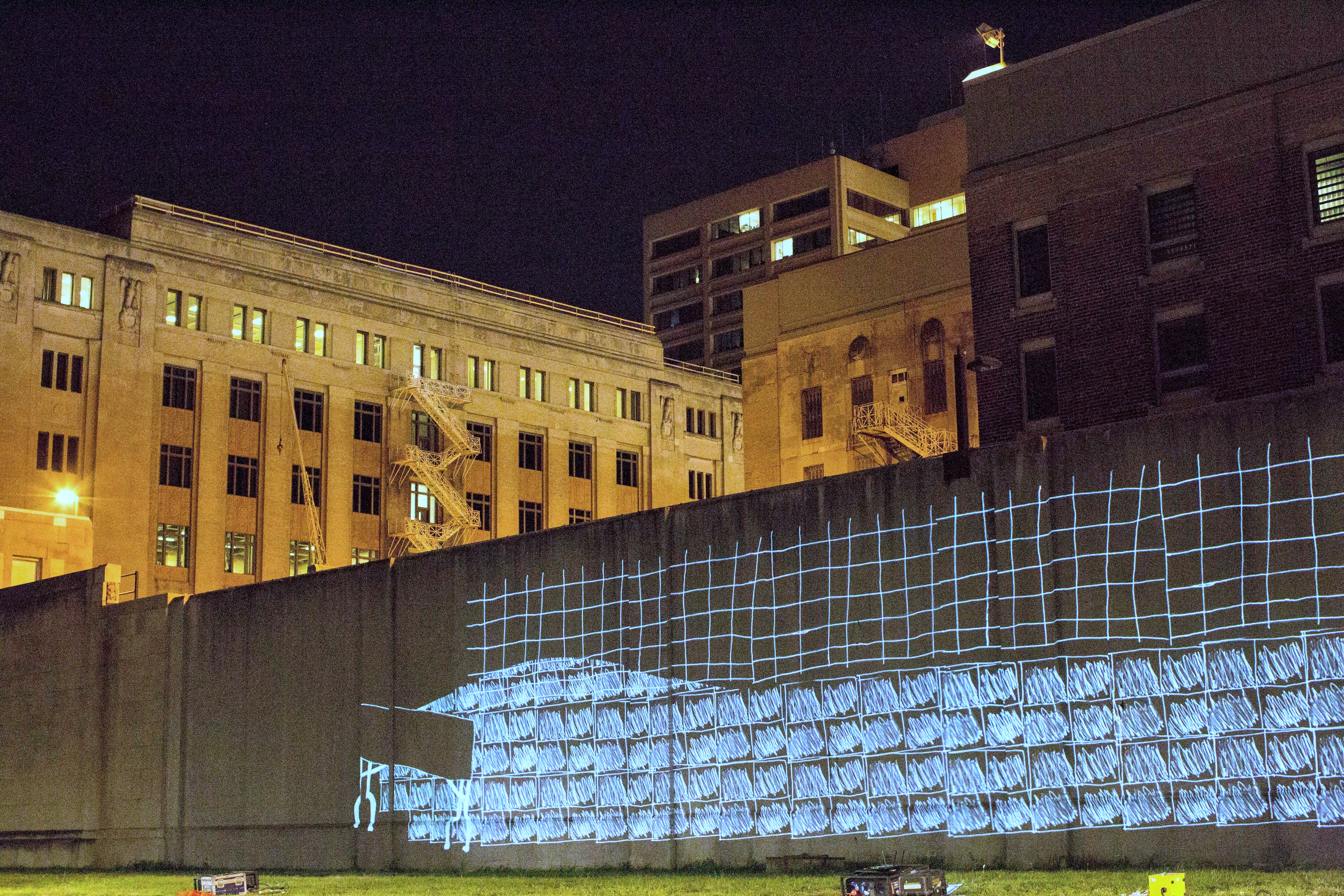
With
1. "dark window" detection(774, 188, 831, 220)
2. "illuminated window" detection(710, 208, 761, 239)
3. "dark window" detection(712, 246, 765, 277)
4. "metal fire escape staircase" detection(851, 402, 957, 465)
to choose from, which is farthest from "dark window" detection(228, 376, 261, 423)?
"illuminated window" detection(710, 208, 761, 239)

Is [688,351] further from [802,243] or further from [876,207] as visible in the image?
[876,207]

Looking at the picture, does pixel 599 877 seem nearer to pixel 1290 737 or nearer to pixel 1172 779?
pixel 1172 779

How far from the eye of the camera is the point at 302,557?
73375 mm

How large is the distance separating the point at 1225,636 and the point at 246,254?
60.8 meters

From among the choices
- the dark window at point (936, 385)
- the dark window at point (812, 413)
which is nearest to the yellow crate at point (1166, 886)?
the dark window at point (936, 385)

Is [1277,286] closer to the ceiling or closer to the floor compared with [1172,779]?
closer to the ceiling

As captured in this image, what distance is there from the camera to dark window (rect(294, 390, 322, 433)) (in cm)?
7419

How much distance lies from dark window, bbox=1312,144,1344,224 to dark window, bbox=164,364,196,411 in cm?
4991

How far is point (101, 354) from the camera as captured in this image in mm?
67562

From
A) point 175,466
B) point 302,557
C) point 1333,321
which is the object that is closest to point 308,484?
point 302,557

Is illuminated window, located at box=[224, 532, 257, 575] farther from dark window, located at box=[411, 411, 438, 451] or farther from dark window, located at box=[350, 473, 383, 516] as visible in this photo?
dark window, located at box=[411, 411, 438, 451]

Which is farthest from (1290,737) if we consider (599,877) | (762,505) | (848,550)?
(599,877)

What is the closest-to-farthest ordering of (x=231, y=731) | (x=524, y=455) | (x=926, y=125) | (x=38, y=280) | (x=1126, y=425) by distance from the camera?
(x=1126, y=425) < (x=231, y=731) < (x=38, y=280) < (x=524, y=455) < (x=926, y=125)

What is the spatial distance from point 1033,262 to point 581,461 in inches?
1856
